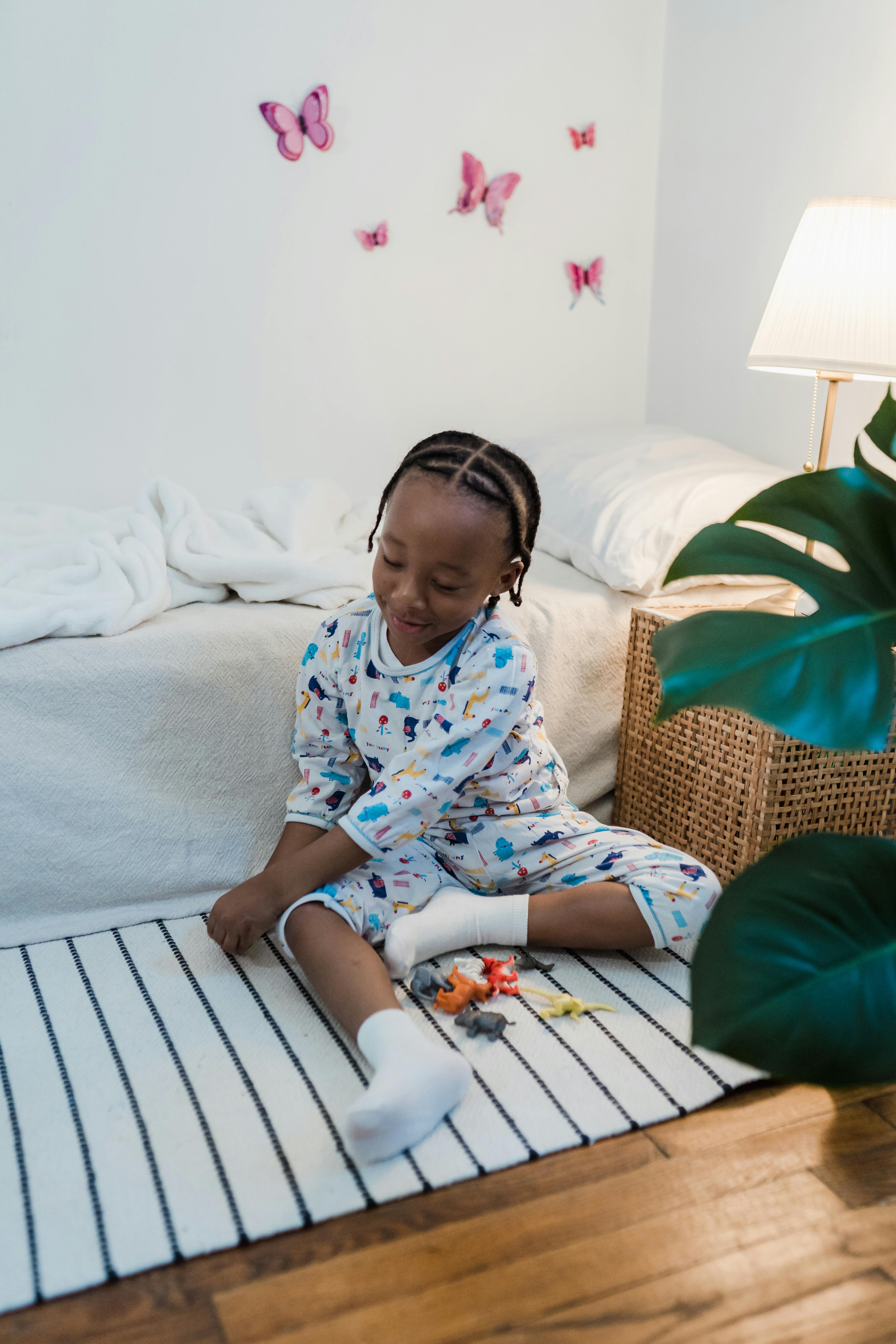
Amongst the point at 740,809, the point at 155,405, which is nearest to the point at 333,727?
the point at 740,809

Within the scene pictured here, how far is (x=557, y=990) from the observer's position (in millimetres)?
1202

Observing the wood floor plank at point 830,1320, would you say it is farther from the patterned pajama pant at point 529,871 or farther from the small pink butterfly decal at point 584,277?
the small pink butterfly decal at point 584,277

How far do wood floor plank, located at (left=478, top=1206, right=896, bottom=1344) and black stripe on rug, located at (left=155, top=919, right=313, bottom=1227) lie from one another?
0.20 m

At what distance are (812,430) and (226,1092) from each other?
58.6 inches

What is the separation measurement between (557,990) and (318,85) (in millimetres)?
1750

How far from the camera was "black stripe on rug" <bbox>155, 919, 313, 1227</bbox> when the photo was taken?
0.88 m

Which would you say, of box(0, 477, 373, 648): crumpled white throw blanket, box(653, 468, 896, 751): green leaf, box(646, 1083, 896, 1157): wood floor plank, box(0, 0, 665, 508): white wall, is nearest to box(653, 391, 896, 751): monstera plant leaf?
box(653, 468, 896, 751): green leaf

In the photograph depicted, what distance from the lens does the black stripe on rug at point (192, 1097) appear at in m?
0.86

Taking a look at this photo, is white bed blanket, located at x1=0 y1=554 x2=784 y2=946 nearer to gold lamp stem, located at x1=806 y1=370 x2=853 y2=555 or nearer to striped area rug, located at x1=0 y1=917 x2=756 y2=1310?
striped area rug, located at x1=0 y1=917 x2=756 y2=1310

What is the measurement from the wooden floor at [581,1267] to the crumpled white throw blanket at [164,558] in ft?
2.51

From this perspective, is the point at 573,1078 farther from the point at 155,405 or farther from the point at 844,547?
the point at 155,405

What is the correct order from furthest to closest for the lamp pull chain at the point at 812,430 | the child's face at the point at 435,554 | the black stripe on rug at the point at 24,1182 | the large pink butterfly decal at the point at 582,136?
the large pink butterfly decal at the point at 582,136
the lamp pull chain at the point at 812,430
the child's face at the point at 435,554
the black stripe on rug at the point at 24,1182

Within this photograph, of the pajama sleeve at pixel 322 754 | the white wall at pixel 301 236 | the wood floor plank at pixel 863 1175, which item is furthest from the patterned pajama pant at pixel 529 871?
the white wall at pixel 301 236

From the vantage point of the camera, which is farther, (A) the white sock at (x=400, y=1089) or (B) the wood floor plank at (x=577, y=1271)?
(A) the white sock at (x=400, y=1089)
